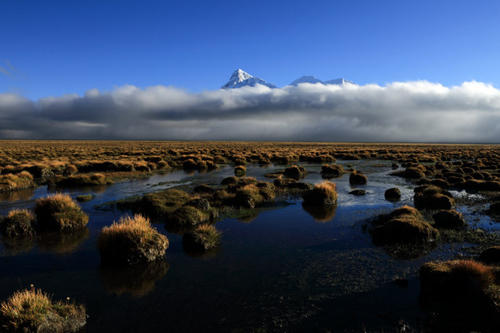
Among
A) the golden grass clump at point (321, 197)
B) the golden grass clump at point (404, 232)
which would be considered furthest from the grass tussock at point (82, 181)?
the golden grass clump at point (404, 232)

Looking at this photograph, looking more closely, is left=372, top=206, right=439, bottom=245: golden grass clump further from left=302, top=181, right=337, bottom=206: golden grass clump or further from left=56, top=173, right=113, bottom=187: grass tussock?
left=56, top=173, right=113, bottom=187: grass tussock

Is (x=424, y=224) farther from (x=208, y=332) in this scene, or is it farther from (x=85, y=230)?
(x=85, y=230)

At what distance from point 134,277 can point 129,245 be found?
128 centimetres

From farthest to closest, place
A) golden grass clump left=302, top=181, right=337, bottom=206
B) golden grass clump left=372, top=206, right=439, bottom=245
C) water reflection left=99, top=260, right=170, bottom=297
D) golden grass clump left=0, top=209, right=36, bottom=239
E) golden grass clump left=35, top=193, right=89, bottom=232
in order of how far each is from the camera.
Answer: golden grass clump left=302, top=181, right=337, bottom=206 → golden grass clump left=35, top=193, right=89, bottom=232 → golden grass clump left=0, top=209, right=36, bottom=239 → golden grass clump left=372, top=206, right=439, bottom=245 → water reflection left=99, top=260, right=170, bottom=297

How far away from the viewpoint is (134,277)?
8484 mm

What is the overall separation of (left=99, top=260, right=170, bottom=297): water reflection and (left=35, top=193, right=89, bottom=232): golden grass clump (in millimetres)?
5068

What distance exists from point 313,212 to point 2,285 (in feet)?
43.4

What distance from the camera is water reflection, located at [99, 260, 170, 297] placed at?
7852 mm

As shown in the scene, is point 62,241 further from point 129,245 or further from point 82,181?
point 82,181

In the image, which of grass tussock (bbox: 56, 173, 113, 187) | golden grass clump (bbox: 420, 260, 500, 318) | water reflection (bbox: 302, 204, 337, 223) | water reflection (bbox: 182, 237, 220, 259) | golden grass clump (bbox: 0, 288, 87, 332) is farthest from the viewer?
grass tussock (bbox: 56, 173, 113, 187)

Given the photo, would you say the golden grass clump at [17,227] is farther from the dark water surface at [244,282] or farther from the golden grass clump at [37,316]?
the golden grass clump at [37,316]

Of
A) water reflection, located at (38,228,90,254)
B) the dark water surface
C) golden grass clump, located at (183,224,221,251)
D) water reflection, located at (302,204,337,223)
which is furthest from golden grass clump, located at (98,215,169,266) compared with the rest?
water reflection, located at (302,204,337,223)

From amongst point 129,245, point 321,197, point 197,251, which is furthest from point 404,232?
point 129,245

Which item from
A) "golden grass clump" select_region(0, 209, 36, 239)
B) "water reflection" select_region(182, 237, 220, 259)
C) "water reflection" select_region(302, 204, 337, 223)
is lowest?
"water reflection" select_region(182, 237, 220, 259)
